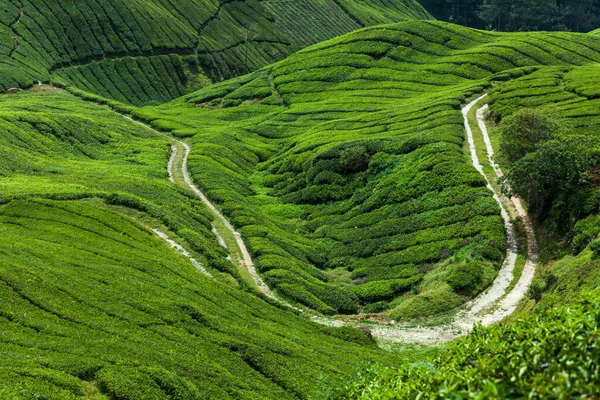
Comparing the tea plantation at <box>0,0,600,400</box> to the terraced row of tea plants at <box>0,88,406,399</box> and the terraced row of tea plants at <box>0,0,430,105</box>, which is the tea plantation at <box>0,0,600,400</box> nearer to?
the terraced row of tea plants at <box>0,88,406,399</box>

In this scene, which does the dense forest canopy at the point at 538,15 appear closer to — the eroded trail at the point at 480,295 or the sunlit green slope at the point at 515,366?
the eroded trail at the point at 480,295

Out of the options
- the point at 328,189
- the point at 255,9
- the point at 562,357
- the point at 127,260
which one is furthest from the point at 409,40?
the point at 562,357

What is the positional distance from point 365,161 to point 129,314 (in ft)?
145

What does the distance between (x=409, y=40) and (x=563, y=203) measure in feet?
258

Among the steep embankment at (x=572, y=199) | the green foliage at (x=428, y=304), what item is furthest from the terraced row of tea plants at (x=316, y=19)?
the green foliage at (x=428, y=304)

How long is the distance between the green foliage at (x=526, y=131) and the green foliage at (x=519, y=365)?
4026 centimetres

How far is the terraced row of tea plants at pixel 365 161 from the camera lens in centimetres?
4875

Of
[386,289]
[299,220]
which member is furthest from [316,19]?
[386,289]

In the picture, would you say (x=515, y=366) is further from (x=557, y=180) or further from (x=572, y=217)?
(x=557, y=180)

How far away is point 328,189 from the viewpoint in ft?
226

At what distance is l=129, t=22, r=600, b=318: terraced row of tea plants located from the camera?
48750 mm

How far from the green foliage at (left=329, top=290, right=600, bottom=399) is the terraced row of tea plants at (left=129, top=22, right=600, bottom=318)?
26767 mm

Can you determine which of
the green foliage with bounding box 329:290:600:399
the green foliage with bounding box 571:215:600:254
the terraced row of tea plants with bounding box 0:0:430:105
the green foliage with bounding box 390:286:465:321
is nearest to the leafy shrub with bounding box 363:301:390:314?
the green foliage with bounding box 390:286:465:321

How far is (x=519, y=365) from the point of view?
1270 centimetres
